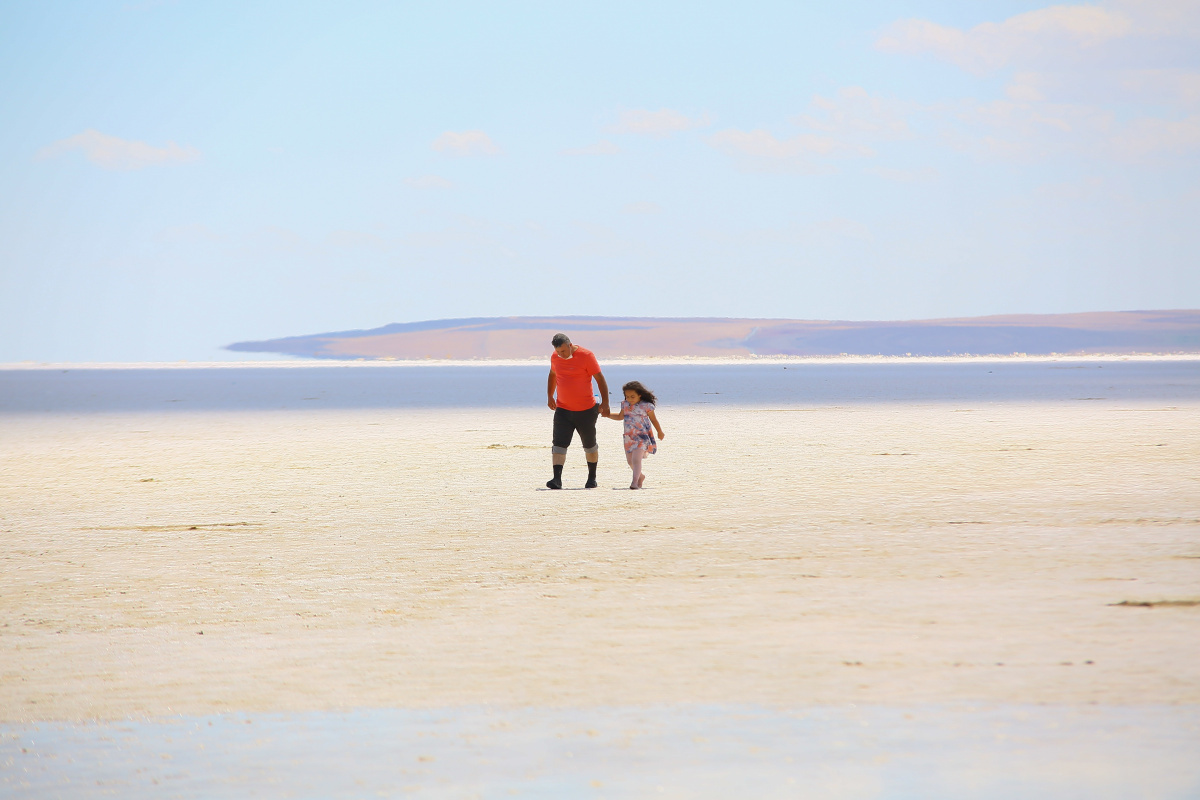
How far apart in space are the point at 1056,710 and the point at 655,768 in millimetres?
1639

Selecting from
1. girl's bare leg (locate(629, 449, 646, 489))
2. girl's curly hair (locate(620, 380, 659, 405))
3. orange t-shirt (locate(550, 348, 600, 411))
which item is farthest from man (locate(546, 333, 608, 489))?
girl's bare leg (locate(629, 449, 646, 489))

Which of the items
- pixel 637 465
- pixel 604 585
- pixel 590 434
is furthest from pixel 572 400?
pixel 604 585

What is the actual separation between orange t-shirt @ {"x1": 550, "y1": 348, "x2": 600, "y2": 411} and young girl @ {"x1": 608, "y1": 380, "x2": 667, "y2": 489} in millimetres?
343

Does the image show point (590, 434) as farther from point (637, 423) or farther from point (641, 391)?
point (641, 391)

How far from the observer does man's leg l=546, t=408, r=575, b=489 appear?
1205 centimetres

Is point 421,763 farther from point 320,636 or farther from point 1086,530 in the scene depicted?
point 1086,530

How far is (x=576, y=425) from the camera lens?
475 inches

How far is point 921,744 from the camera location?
4188mm

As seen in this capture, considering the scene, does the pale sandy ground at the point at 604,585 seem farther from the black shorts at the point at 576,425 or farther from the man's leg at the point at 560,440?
the black shorts at the point at 576,425

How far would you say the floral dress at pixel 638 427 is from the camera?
38.7 ft

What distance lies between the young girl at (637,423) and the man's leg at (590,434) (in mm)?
226

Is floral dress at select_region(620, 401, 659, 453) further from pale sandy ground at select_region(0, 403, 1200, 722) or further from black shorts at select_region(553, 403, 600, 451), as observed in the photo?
pale sandy ground at select_region(0, 403, 1200, 722)

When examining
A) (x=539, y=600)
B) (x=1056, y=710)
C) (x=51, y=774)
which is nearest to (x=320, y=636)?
(x=539, y=600)

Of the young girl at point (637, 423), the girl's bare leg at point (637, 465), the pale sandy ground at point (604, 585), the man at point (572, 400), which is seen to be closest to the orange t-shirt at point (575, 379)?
the man at point (572, 400)
